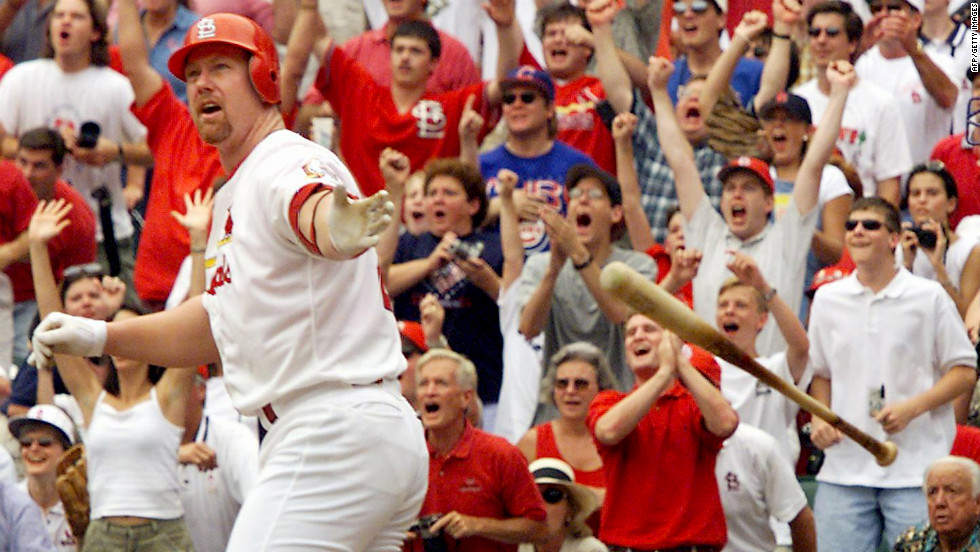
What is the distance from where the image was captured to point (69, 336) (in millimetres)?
5250

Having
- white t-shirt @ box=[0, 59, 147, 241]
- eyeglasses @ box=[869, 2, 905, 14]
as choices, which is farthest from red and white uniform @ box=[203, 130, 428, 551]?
white t-shirt @ box=[0, 59, 147, 241]

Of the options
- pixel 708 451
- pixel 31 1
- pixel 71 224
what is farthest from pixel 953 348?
pixel 31 1

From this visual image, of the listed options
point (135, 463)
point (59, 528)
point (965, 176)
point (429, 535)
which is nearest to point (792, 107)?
point (965, 176)

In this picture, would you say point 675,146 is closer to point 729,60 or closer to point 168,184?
point 729,60

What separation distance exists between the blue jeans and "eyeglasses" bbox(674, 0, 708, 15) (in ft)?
12.2

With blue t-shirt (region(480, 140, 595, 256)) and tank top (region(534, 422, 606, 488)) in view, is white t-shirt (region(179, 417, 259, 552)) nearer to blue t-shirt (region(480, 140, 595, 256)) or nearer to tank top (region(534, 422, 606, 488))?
tank top (region(534, 422, 606, 488))

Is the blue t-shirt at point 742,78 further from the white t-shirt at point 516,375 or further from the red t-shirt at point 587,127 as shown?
the white t-shirt at point 516,375

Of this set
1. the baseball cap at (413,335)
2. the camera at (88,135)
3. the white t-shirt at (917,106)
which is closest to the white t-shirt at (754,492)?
the baseball cap at (413,335)

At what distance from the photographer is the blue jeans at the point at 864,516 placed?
27.1ft

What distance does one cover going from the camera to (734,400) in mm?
8680

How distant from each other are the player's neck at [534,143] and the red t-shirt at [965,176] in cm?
237

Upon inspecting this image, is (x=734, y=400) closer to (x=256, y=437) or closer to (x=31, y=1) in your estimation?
(x=256, y=437)

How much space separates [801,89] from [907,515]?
381cm

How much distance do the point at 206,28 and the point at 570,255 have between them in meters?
4.00
